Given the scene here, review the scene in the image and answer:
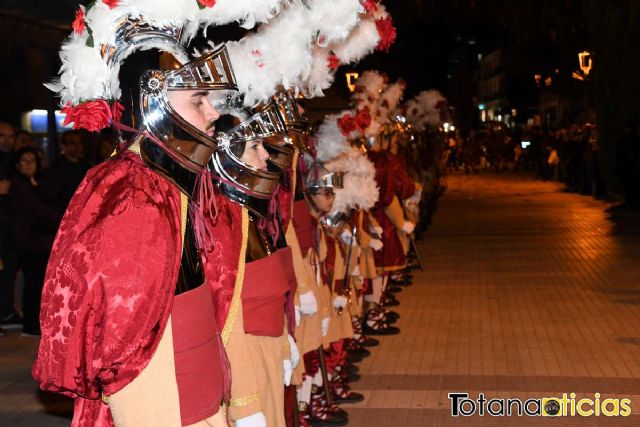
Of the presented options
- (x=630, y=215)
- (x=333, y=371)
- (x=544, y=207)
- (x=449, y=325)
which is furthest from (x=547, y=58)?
(x=333, y=371)

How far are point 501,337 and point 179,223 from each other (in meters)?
6.32

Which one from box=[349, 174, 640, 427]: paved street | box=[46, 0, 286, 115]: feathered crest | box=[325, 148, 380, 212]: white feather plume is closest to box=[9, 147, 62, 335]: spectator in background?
box=[325, 148, 380, 212]: white feather plume

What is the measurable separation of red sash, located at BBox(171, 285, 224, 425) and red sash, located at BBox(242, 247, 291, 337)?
1.05 m

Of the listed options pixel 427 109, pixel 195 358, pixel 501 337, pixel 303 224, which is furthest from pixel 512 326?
pixel 427 109

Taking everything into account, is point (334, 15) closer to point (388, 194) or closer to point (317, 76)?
point (317, 76)

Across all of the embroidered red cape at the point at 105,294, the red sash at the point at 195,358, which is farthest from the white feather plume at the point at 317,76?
the embroidered red cape at the point at 105,294

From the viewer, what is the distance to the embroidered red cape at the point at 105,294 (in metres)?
2.60

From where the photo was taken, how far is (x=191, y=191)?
2.98m

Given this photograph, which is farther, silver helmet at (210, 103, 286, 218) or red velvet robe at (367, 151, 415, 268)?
red velvet robe at (367, 151, 415, 268)

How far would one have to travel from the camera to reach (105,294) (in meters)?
2.60

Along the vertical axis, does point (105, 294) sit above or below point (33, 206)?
above

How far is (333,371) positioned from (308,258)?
3.87 ft

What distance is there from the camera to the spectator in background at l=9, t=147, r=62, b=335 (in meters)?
9.01

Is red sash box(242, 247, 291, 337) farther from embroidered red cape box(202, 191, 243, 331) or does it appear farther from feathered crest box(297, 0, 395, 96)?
feathered crest box(297, 0, 395, 96)
